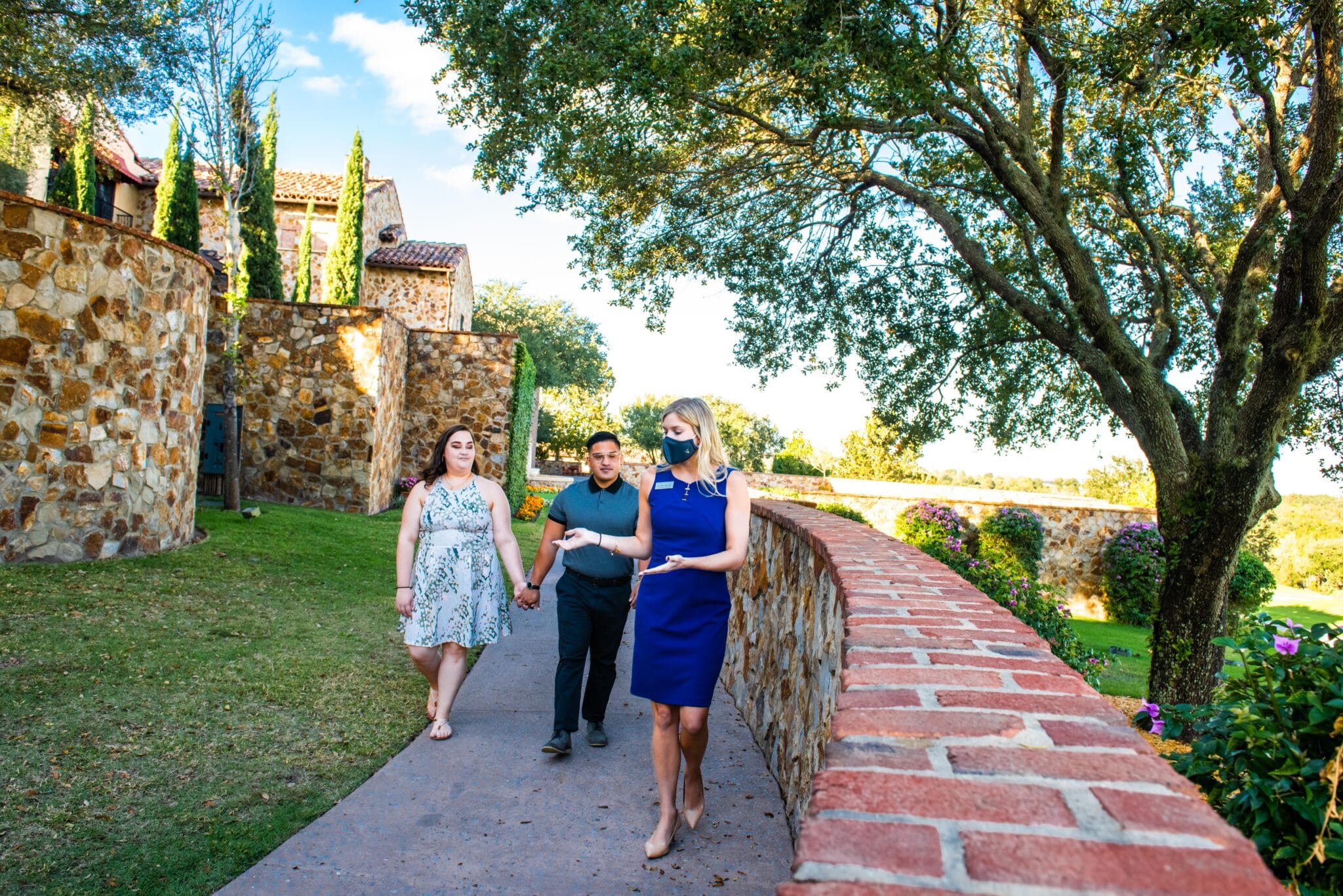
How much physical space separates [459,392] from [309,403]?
12.4 ft

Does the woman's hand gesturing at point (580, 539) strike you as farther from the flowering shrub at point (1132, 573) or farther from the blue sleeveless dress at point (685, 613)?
the flowering shrub at point (1132, 573)

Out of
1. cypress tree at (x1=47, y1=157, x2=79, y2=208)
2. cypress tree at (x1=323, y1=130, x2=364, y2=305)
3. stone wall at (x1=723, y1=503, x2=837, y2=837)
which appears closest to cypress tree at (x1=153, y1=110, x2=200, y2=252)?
cypress tree at (x1=323, y1=130, x2=364, y2=305)

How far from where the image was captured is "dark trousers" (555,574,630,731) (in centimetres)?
505

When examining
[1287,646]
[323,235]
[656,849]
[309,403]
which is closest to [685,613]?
[656,849]

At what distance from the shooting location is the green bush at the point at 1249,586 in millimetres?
17094

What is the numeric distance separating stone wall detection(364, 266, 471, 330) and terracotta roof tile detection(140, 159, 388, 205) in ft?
9.60

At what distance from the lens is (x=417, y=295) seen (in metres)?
29.2

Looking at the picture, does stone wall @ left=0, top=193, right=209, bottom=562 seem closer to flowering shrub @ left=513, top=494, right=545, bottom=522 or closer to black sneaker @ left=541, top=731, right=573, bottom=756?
black sneaker @ left=541, top=731, right=573, bottom=756

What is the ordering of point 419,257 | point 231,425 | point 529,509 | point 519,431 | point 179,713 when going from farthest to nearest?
point 419,257
point 519,431
point 529,509
point 231,425
point 179,713

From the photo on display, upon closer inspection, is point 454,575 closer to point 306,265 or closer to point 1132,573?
point 1132,573

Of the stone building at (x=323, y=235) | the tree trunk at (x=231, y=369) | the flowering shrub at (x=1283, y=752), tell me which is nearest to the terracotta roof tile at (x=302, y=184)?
the stone building at (x=323, y=235)

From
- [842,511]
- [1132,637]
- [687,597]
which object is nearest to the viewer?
[687,597]

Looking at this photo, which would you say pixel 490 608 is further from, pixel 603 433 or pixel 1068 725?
pixel 1068 725

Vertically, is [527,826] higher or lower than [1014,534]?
lower
